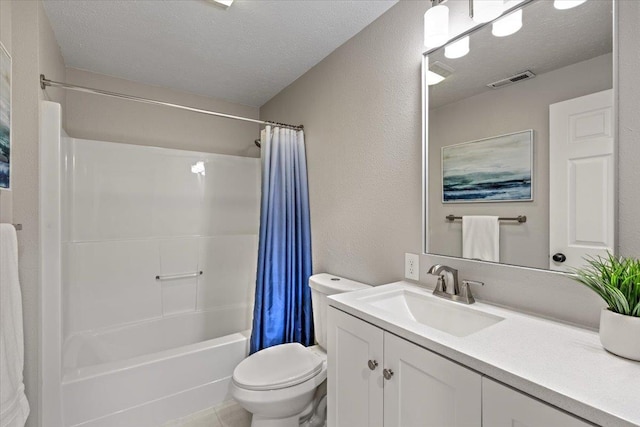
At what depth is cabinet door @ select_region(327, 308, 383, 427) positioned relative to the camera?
3.22ft

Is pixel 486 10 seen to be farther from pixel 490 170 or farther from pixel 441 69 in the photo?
pixel 490 170

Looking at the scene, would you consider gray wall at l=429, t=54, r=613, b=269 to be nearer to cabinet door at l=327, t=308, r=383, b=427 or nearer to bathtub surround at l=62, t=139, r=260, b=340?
cabinet door at l=327, t=308, r=383, b=427

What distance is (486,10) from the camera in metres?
1.12

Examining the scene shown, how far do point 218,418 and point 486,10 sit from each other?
252 cm

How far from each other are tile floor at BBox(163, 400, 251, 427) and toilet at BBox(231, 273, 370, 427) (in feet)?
1.18

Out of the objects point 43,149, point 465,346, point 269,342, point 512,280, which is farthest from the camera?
point 269,342

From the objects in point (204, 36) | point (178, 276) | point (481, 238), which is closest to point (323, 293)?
point (481, 238)

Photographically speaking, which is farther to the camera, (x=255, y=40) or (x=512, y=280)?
(x=255, y=40)

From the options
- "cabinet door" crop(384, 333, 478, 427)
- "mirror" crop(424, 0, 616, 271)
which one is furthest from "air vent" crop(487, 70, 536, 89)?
"cabinet door" crop(384, 333, 478, 427)

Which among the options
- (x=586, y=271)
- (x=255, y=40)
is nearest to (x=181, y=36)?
(x=255, y=40)

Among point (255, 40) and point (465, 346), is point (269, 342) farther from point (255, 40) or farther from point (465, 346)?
point (255, 40)

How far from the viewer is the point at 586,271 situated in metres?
0.90

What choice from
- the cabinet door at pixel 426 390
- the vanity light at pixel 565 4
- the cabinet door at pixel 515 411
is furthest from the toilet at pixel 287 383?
the vanity light at pixel 565 4

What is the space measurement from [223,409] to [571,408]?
1932mm
